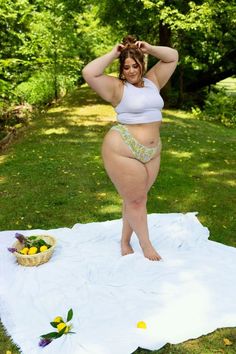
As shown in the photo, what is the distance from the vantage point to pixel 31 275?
15.0 ft

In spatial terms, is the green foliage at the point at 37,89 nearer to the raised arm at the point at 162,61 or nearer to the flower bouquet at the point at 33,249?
the flower bouquet at the point at 33,249

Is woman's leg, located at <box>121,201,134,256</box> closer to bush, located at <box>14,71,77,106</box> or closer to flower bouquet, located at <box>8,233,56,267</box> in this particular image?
flower bouquet, located at <box>8,233,56,267</box>

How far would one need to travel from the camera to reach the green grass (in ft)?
20.3

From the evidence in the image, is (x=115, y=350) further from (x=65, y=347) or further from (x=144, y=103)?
(x=144, y=103)

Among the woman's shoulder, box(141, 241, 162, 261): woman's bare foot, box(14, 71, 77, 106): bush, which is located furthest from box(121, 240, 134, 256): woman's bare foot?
box(14, 71, 77, 106): bush

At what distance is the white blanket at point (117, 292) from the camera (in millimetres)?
3641

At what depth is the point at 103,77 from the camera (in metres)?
4.12

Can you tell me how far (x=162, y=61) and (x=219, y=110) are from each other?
12.9m

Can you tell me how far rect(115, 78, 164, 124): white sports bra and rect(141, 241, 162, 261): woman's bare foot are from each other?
1473mm

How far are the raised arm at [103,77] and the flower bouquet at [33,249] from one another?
1886 millimetres

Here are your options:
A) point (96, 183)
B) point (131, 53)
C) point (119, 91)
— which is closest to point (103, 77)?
point (119, 91)

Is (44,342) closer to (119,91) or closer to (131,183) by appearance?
(131,183)

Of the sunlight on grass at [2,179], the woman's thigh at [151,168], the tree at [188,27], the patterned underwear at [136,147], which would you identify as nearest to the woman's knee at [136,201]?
the woman's thigh at [151,168]

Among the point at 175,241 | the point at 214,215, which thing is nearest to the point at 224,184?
the point at 214,215
